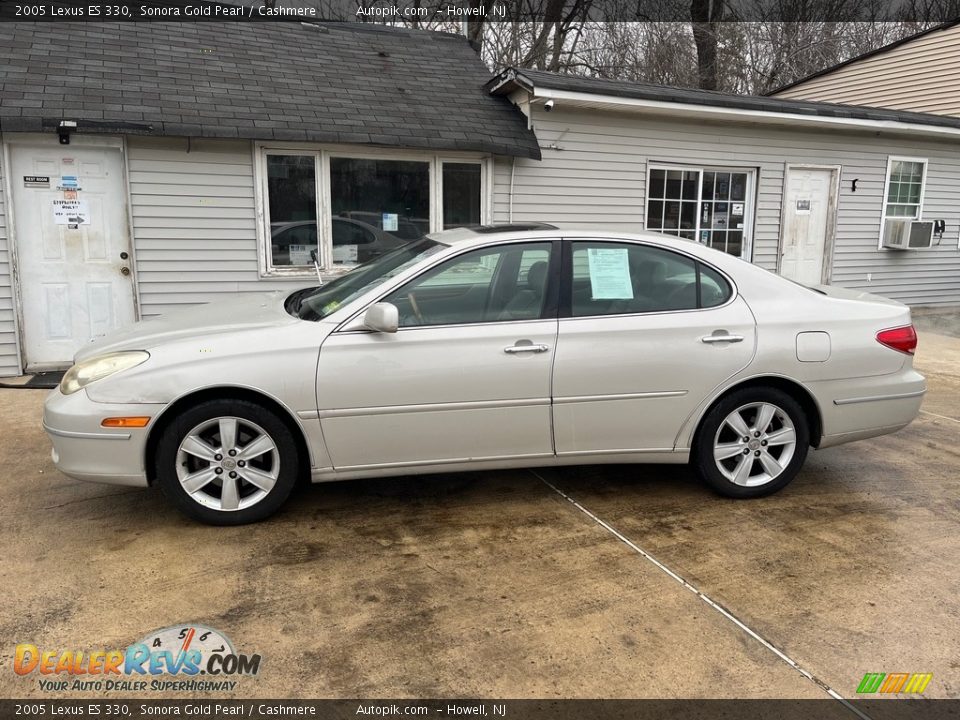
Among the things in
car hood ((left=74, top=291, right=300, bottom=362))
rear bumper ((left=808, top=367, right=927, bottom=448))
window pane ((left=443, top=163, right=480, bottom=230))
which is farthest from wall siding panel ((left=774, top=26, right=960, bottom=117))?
car hood ((left=74, top=291, right=300, bottom=362))

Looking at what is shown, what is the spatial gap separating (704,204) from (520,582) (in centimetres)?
768

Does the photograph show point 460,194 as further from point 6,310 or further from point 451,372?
point 451,372

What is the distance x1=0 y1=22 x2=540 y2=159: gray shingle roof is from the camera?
6.87 m

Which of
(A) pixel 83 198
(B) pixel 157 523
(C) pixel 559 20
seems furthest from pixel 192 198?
(C) pixel 559 20

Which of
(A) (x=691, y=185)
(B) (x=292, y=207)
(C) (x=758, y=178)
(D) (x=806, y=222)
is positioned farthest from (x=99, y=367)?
(D) (x=806, y=222)

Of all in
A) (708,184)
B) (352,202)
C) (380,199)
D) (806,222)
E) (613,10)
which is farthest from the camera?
(613,10)

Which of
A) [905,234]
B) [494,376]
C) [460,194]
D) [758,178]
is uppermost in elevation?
[758,178]

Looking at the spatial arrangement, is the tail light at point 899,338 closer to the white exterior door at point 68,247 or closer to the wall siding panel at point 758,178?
the wall siding panel at point 758,178

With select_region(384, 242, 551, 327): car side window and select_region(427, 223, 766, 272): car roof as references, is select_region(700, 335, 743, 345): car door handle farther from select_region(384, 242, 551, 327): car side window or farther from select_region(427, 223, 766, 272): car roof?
select_region(384, 242, 551, 327): car side window

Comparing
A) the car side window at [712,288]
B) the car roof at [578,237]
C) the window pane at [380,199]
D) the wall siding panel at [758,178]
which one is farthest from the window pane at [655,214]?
the car side window at [712,288]

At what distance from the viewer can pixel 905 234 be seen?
1101 cm

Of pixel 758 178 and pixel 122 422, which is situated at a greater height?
pixel 758 178

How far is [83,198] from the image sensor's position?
7.04 m

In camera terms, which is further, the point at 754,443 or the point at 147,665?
the point at 754,443
